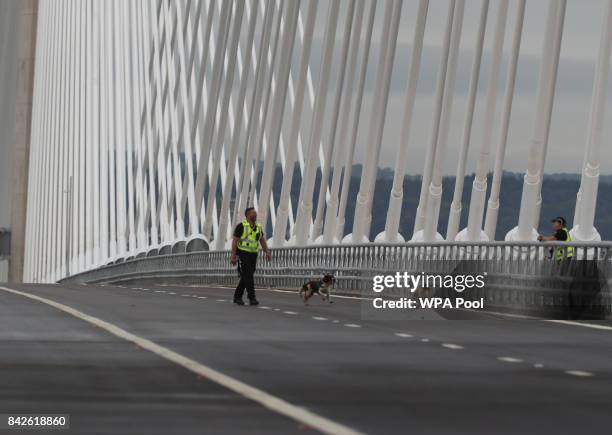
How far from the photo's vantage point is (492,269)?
85.6 feet

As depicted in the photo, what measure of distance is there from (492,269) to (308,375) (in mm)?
13706

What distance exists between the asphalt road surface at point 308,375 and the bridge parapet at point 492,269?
152 cm

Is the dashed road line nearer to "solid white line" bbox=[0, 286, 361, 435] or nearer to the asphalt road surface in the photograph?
the asphalt road surface

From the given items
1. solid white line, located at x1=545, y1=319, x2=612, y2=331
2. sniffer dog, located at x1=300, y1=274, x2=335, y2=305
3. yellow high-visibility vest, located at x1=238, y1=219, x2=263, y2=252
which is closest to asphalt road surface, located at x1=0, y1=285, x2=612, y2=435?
solid white line, located at x1=545, y1=319, x2=612, y2=331

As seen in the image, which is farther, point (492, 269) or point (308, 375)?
point (492, 269)

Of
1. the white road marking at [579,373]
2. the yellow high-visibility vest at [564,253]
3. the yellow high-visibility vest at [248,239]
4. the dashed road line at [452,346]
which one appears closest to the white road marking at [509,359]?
the white road marking at [579,373]

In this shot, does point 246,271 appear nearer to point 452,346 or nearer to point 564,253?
point 564,253

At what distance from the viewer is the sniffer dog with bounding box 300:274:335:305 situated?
89.0ft

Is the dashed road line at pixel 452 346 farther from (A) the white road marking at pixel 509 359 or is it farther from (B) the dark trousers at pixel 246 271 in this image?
(B) the dark trousers at pixel 246 271

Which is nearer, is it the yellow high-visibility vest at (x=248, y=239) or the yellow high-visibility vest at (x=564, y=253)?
the yellow high-visibility vest at (x=564, y=253)

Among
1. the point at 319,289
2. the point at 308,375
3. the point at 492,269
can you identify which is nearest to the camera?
the point at 308,375

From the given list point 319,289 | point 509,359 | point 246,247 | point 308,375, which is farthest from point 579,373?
point 319,289

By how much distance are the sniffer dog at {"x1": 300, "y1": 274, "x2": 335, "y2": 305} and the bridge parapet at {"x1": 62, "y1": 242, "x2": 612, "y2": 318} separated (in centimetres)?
107

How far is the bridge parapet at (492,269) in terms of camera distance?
22.9 metres
